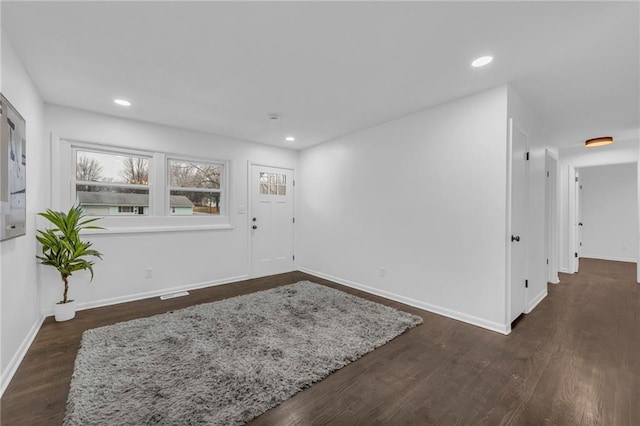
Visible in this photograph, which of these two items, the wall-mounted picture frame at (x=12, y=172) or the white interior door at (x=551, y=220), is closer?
the wall-mounted picture frame at (x=12, y=172)

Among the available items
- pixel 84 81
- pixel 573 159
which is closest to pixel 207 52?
pixel 84 81

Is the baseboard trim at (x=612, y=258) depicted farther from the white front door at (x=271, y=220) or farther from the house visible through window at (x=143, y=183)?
the house visible through window at (x=143, y=183)

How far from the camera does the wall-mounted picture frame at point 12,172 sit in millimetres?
1766

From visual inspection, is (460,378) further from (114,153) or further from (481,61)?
(114,153)

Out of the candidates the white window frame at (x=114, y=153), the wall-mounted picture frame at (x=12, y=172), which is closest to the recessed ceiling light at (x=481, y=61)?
the wall-mounted picture frame at (x=12, y=172)

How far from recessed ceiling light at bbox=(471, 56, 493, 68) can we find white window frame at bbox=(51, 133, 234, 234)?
3.63 meters

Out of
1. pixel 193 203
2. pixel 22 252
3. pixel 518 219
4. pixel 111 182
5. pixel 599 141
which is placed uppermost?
pixel 599 141

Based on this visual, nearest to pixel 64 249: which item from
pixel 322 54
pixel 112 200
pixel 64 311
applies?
pixel 64 311

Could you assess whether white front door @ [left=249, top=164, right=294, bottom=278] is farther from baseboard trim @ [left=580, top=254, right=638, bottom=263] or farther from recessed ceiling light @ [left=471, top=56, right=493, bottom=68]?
baseboard trim @ [left=580, top=254, right=638, bottom=263]

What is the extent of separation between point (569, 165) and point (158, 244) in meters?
7.44

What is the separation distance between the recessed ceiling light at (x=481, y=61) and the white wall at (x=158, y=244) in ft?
11.6

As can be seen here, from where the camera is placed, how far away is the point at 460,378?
6.36ft

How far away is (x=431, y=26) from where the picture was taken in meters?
1.76

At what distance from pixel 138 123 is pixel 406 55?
3.55 meters
